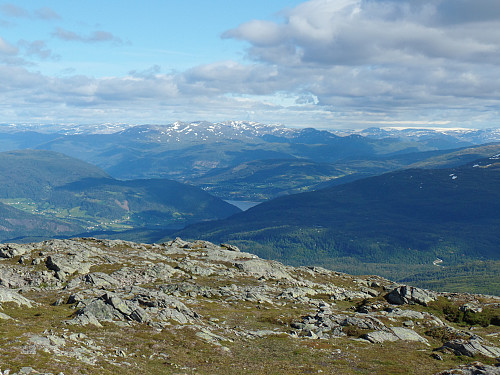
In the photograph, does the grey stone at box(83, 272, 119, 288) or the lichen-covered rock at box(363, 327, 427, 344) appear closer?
the lichen-covered rock at box(363, 327, 427, 344)

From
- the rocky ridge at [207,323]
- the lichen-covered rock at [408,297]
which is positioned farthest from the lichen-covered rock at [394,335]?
the lichen-covered rock at [408,297]

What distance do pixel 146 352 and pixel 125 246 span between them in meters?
93.2

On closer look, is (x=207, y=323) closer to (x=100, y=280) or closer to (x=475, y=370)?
(x=100, y=280)

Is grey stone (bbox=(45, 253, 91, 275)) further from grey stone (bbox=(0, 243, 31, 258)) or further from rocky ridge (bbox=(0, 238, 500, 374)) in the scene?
grey stone (bbox=(0, 243, 31, 258))

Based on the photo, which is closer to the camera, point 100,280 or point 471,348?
point 471,348

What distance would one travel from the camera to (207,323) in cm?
6531

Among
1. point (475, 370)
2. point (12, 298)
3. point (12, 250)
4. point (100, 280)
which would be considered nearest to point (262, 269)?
point (100, 280)

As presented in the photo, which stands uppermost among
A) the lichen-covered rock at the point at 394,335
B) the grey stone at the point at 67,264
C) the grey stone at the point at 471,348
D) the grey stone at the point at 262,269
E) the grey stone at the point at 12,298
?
the grey stone at the point at 12,298

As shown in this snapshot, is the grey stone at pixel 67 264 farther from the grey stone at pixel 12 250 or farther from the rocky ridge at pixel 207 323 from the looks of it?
the grey stone at pixel 12 250

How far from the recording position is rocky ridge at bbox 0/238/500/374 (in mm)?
47406

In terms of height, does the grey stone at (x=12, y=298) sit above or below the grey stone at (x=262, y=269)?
above

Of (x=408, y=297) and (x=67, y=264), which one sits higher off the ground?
(x=67, y=264)

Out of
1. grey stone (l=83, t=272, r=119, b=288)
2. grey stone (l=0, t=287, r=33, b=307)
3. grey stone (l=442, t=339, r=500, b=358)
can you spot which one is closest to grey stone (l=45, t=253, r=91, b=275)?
grey stone (l=83, t=272, r=119, b=288)

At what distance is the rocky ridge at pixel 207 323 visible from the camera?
4741 centimetres
